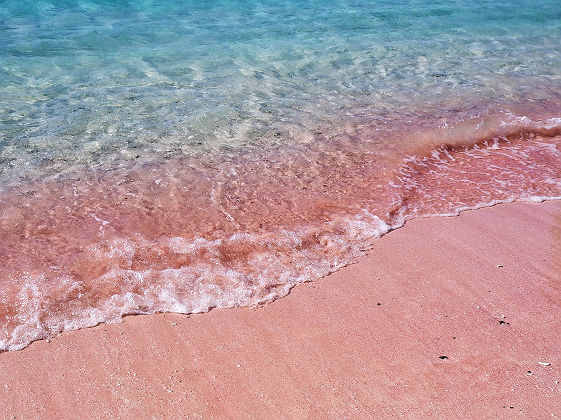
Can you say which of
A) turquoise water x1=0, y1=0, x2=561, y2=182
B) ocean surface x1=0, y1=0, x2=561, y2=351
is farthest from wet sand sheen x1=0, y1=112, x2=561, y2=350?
turquoise water x1=0, y1=0, x2=561, y2=182

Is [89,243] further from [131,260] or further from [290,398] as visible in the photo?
[290,398]

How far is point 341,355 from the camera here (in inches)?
123

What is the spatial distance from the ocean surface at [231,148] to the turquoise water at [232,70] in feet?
0.14

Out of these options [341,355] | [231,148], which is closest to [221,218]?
[231,148]

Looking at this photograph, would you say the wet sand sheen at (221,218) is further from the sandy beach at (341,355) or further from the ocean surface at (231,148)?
the sandy beach at (341,355)

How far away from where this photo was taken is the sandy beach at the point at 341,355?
279 centimetres

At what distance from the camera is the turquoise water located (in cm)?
622

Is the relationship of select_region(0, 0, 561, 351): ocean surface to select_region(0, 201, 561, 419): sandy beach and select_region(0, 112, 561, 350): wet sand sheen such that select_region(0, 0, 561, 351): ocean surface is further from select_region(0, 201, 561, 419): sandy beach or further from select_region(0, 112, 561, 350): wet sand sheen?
select_region(0, 201, 561, 419): sandy beach

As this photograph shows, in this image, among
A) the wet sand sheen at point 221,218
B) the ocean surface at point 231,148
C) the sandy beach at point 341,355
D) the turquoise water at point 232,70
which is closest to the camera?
the sandy beach at point 341,355

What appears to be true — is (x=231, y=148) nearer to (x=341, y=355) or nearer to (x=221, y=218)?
(x=221, y=218)

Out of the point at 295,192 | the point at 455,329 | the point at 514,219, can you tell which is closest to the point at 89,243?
the point at 295,192

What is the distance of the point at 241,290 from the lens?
3.70m

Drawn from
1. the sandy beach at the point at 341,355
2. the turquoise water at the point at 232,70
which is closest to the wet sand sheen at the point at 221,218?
the sandy beach at the point at 341,355

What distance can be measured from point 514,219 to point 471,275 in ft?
3.60
